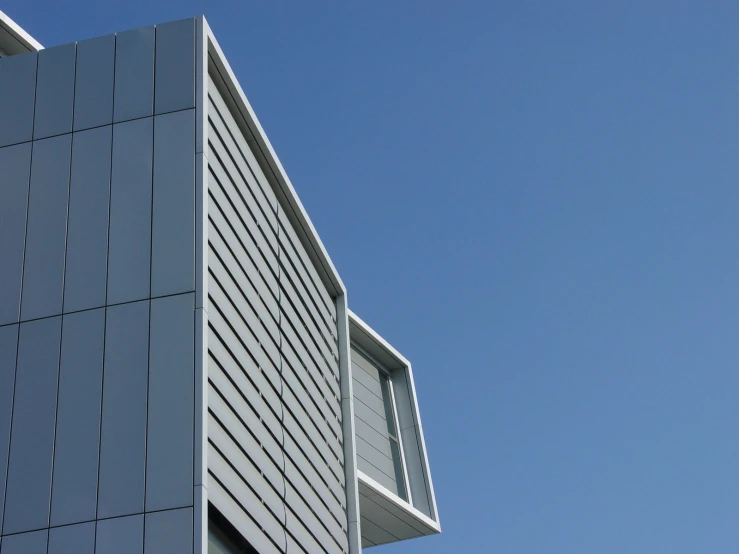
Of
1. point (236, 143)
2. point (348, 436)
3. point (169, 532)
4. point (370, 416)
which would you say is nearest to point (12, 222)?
point (236, 143)

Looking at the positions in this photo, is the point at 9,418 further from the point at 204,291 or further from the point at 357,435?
the point at 357,435

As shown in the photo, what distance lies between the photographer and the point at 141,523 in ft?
37.0

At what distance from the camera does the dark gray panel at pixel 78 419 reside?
11.6 meters

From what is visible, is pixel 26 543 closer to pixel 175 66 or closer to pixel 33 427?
pixel 33 427

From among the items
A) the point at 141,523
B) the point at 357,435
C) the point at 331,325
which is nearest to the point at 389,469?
the point at 357,435

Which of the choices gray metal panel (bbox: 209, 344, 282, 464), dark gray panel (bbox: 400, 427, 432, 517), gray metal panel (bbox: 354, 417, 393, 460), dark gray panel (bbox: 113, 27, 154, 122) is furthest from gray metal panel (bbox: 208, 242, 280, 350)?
dark gray panel (bbox: 400, 427, 432, 517)

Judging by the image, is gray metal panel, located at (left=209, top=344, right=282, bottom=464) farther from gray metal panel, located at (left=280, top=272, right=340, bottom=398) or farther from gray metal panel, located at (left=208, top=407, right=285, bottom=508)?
gray metal panel, located at (left=280, top=272, right=340, bottom=398)

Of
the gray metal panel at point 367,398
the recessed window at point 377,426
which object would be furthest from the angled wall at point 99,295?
the gray metal panel at point 367,398

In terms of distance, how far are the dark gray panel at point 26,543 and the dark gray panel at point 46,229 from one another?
9.21 feet

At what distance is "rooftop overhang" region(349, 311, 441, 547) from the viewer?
22.5 meters

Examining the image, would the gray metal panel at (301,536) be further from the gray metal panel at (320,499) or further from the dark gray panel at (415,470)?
the dark gray panel at (415,470)

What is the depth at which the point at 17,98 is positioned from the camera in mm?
15078

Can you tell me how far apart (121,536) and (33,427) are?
72.6 inches

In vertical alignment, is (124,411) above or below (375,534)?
below
